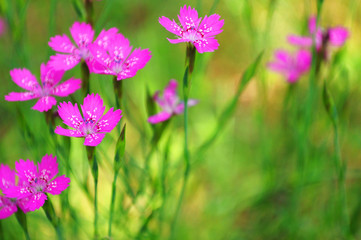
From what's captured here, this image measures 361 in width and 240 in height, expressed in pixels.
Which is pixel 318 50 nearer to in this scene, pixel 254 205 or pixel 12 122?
pixel 254 205

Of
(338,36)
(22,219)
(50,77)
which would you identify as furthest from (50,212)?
(338,36)

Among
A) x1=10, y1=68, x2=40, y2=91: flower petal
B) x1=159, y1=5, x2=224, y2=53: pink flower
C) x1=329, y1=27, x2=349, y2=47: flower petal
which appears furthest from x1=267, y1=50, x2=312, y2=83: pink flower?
x1=10, y1=68, x2=40, y2=91: flower petal

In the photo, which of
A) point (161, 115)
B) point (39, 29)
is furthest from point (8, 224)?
point (39, 29)

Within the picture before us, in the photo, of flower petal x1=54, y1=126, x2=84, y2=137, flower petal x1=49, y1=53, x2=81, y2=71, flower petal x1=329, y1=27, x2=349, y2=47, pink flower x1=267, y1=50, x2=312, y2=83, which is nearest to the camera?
flower petal x1=54, y1=126, x2=84, y2=137

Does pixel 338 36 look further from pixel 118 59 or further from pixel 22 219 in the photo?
pixel 22 219

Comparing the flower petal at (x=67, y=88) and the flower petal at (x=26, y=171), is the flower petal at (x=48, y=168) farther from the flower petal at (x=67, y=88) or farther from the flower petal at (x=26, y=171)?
the flower petal at (x=67, y=88)

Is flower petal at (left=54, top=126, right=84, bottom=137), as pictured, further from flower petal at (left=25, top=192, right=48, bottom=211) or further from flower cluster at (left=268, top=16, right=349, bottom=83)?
flower cluster at (left=268, top=16, right=349, bottom=83)

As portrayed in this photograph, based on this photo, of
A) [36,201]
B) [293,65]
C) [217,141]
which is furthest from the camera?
[217,141]

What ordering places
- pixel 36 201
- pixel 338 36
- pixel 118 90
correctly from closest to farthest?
pixel 36 201 < pixel 118 90 < pixel 338 36
